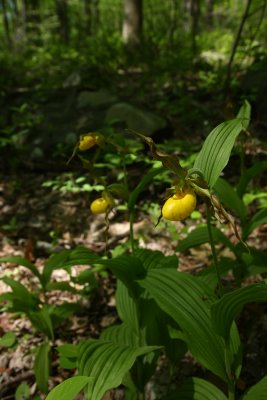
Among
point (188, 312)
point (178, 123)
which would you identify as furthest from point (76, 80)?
point (188, 312)

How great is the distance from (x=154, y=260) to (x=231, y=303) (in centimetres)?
65

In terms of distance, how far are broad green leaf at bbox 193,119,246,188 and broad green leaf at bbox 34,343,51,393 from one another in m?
1.38

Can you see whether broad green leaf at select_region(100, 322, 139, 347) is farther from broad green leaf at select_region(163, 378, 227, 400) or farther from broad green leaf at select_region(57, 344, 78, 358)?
broad green leaf at select_region(163, 378, 227, 400)

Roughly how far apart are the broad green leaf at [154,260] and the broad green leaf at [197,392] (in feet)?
1.81

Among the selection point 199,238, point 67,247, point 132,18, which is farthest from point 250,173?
point 132,18

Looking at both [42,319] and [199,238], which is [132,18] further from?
[42,319]

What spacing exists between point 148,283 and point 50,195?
2.70 m

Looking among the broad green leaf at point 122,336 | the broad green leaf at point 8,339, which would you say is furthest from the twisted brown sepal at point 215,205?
the broad green leaf at point 8,339

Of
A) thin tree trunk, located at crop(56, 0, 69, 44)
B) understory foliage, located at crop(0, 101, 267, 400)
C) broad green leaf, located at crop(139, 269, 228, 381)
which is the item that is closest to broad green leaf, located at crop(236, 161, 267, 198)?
understory foliage, located at crop(0, 101, 267, 400)

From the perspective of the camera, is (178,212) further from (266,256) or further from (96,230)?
(96,230)

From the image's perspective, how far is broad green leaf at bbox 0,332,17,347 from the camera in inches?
87.5

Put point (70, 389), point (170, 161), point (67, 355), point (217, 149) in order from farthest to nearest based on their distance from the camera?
point (67, 355) → point (217, 149) → point (170, 161) → point (70, 389)

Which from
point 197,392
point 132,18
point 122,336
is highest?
point 132,18

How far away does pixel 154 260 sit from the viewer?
1.92m
